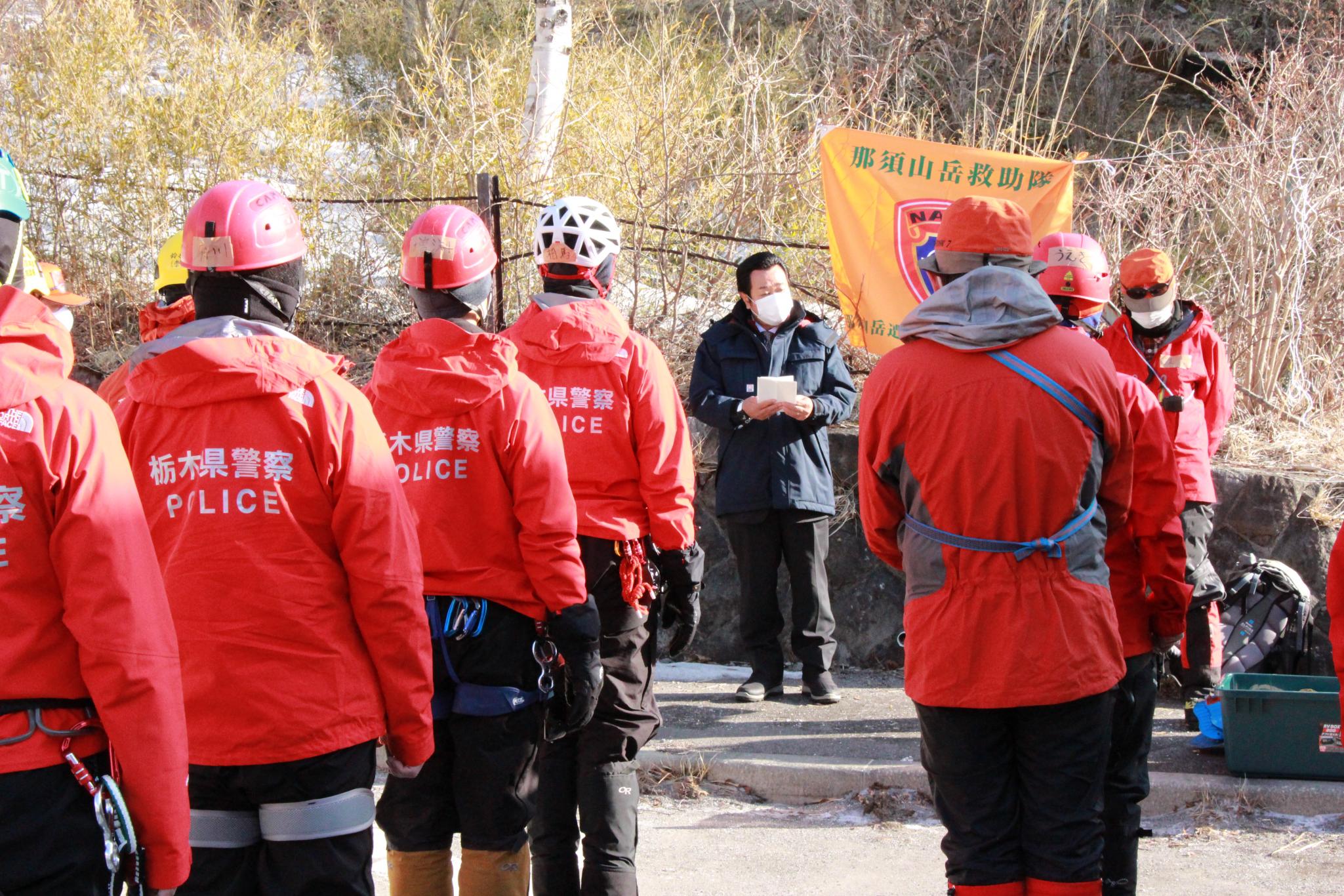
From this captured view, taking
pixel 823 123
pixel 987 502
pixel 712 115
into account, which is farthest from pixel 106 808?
pixel 712 115

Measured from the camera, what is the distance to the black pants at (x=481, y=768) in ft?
11.2

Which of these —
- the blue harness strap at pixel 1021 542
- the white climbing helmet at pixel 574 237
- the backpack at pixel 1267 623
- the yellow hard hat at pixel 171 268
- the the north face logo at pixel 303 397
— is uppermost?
the white climbing helmet at pixel 574 237

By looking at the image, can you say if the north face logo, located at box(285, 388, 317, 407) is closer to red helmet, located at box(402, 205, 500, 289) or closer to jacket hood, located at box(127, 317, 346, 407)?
jacket hood, located at box(127, 317, 346, 407)

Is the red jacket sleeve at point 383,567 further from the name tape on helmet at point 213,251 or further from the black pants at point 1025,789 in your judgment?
the black pants at point 1025,789

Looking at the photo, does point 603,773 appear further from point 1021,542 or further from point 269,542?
point 269,542

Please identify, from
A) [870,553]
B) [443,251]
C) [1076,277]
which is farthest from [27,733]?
[870,553]

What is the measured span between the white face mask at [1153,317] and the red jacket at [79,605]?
440 centimetres

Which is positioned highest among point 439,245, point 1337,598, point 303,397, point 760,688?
point 439,245

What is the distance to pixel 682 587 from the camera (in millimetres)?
4238

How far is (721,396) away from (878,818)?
86.9 inches

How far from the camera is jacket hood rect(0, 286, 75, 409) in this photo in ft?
7.13

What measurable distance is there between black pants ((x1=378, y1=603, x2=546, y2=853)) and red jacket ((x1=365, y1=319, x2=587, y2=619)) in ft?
0.42

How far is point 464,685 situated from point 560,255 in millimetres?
→ 1447

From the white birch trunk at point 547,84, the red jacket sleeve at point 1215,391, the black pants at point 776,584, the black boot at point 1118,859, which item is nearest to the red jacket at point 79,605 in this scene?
the black boot at point 1118,859
